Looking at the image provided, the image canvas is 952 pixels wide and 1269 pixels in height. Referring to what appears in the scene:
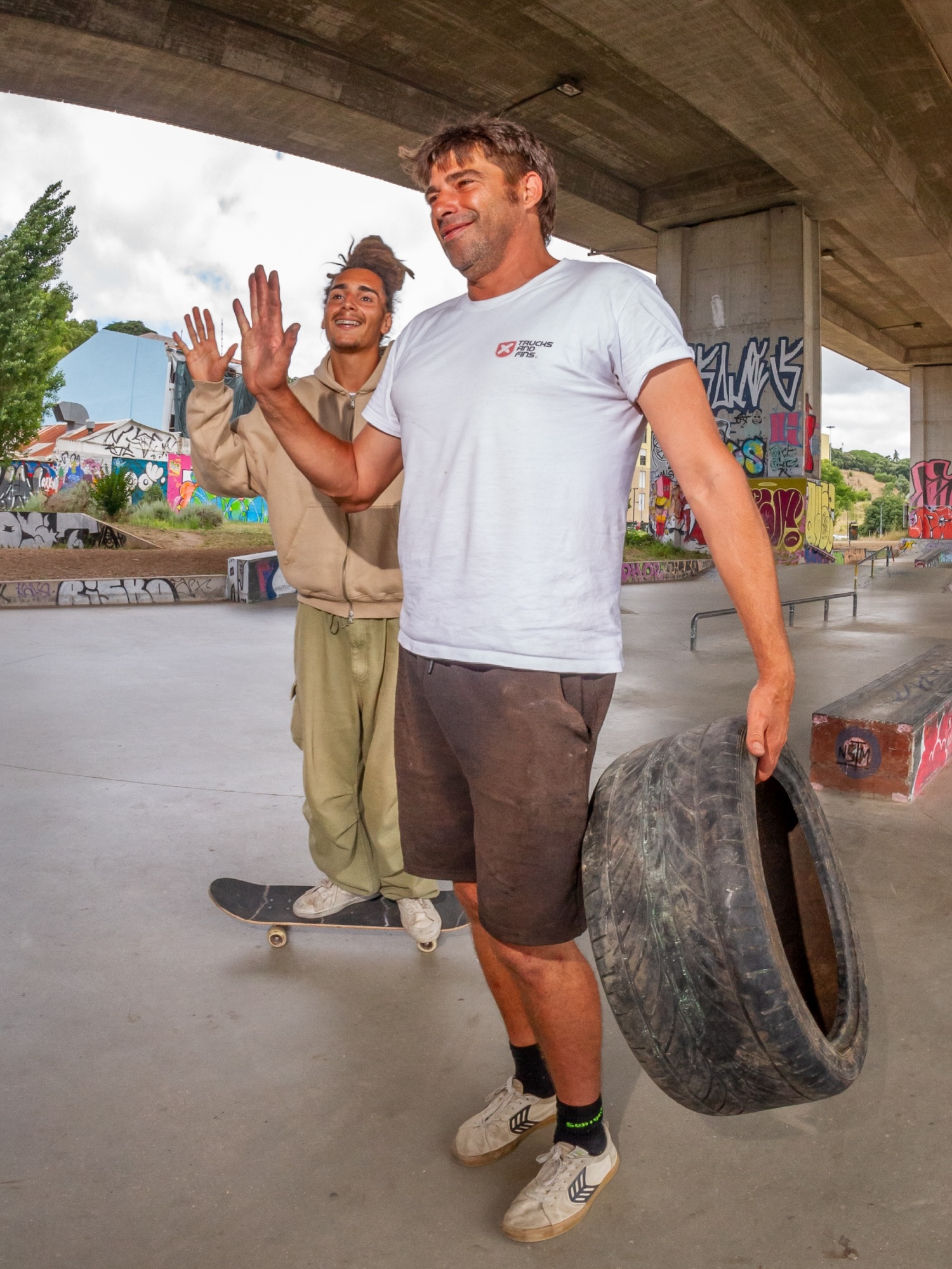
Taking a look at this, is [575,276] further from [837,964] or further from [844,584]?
[844,584]

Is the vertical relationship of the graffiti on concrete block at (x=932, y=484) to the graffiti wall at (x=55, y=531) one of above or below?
above

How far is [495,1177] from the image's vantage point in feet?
7.23

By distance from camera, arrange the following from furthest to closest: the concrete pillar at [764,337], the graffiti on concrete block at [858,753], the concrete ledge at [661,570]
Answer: the concrete pillar at [764,337]
the concrete ledge at [661,570]
the graffiti on concrete block at [858,753]

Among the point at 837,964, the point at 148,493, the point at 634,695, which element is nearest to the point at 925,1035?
the point at 837,964

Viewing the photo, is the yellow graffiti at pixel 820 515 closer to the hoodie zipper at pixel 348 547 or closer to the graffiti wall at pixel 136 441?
the hoodie zipper at pixel 348 547

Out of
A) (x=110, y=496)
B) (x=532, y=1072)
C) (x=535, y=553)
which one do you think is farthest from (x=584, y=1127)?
(x=110, y=496)

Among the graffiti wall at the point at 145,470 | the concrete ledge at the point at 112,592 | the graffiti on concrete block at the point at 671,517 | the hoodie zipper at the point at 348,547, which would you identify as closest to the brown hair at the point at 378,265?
the hoodie zipper at the point at 348,547

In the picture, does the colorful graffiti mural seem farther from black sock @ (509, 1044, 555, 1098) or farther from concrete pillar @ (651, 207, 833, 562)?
black sock @ (509, 1044, 555, 1098)

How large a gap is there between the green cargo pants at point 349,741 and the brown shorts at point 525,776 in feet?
3.84

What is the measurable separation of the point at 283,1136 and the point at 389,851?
1.17m

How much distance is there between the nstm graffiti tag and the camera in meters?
1.95

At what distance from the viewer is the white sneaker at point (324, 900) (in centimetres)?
339

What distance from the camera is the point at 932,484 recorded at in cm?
4375

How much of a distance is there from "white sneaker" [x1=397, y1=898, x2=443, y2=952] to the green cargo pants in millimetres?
30
